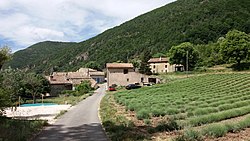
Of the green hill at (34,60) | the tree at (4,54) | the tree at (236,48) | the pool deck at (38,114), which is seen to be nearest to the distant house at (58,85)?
the tree at (236,48)

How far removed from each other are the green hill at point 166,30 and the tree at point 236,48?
47.6 m

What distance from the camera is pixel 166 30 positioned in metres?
130

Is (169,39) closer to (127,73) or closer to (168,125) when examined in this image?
(127,73)

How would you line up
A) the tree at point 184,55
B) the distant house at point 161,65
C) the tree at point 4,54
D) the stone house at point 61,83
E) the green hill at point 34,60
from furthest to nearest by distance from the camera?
the green hill at point 34,60 < the distant house at point 161,65 < the tree at point 184,55 < the stone house at point 61,83 < the tree at point 4,54

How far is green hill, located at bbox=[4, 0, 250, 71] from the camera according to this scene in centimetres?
11981

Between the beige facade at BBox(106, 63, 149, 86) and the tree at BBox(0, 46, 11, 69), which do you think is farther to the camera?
the beige facade at BBox(106, 63, 149, 86)

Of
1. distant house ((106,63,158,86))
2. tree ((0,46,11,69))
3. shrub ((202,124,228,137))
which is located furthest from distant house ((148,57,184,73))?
shrub ((202,124,228,137))

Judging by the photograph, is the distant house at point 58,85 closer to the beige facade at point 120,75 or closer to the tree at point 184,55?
the beige facade at point 120,75

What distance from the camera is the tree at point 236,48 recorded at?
66875mm

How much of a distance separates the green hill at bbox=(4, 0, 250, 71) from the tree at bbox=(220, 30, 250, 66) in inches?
1874

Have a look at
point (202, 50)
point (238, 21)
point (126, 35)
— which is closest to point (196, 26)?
point (238, 21)

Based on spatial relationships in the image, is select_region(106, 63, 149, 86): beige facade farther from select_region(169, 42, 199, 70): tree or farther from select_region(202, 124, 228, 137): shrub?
select_region(202, 124, 228, 137): shrub

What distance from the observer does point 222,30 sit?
117375mm

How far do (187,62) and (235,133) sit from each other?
66.5 meters
